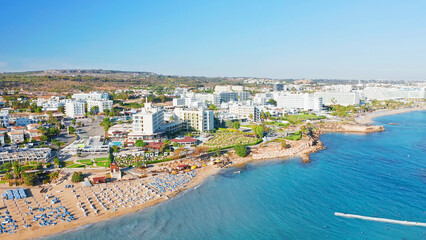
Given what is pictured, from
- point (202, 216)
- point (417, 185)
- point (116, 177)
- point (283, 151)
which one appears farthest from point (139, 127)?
point (417, 185)

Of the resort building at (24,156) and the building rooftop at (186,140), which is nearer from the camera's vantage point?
the resort building at (24,156)

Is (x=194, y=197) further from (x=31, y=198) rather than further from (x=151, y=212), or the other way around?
(x=31, y=198)

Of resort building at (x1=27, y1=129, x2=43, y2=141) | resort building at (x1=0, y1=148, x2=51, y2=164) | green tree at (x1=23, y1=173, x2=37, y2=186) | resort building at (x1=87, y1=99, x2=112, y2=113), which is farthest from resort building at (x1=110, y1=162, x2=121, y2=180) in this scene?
resort building at (x1=87, y1=99, x2=112, y2=113)

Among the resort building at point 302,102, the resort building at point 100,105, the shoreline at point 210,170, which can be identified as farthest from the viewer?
the resort building at point 302,102

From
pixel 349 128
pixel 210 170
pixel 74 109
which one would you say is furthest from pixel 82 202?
pixel 349 128

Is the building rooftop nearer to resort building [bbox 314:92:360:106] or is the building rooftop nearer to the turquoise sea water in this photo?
the turquoise sea water

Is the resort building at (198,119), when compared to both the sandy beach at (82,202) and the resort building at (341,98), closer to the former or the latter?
the sandy beach at (82,202)

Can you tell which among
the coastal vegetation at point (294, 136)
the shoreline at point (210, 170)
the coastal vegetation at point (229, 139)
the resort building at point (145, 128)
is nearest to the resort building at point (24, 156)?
the shoreline at point (210, 170)
